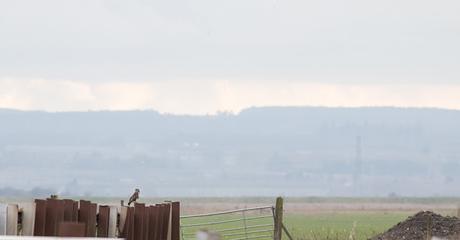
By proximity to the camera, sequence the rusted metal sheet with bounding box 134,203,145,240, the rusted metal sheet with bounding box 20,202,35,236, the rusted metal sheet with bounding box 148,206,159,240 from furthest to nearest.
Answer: the rusted metal sheet with bounding box 148,206,159,240, the rusted metal sheet with bounding box 134,203,145,240, the rusted metal sheet with bounding box 20,202,35,236

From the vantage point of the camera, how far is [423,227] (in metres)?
33.3

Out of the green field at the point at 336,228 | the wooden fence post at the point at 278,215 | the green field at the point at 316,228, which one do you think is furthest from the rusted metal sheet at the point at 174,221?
the green field at the point at 336,228

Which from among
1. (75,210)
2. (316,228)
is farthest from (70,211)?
(316,228)

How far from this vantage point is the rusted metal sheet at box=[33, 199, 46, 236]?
2212 centimetres

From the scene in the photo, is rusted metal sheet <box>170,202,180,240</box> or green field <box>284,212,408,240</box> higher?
green field <box>284,212,408,240</box>

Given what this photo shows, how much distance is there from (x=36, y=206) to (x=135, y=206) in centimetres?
198

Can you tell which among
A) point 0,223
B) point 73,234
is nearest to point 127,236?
point 0,223

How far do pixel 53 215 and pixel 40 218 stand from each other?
194mm

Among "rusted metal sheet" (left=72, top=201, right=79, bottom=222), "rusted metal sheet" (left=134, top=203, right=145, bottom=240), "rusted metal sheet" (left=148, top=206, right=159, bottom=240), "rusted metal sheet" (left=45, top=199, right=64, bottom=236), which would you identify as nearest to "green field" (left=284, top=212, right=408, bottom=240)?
"rusted metal sheet" (left=148, top=206, right=159, bottom=240)

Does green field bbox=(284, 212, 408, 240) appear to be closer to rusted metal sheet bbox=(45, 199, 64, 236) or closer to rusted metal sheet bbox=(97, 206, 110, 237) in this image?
rusted metal sheet bbox=(97, 206, 110, 237)

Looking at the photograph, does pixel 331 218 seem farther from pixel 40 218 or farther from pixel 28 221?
pixel 28 221

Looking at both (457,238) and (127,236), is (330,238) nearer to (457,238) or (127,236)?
(457,238)

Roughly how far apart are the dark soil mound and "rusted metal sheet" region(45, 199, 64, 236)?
11362 mm

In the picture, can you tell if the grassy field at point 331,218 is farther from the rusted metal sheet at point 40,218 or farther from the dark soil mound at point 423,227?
the dark soil mound at point 423,227
